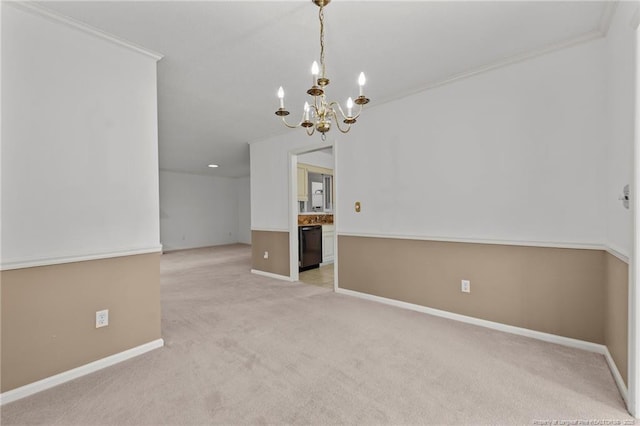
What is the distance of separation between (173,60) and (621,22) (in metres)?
3.21

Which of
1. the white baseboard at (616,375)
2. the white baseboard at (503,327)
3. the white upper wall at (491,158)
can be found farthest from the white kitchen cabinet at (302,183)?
the white baseboard at (616,375)

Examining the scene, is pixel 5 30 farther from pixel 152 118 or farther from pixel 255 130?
pixel 255 130

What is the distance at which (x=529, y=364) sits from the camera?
2096 mm

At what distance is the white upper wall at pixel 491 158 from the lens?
2289 mm

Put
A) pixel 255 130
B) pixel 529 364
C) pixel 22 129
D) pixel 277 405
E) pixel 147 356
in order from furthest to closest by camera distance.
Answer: pixel 255 130 → pixel 147 356 → pixel 529 364 → pixel 22 129 → pixel 277 405

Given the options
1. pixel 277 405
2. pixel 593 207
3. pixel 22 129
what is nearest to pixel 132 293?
pixel 22 129

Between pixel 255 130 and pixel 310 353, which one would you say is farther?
pixel 255 130

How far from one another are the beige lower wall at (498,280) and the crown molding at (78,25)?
9.60 feet

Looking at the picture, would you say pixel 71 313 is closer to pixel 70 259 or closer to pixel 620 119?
pixel 70 259

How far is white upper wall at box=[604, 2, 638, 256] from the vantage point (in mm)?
1658

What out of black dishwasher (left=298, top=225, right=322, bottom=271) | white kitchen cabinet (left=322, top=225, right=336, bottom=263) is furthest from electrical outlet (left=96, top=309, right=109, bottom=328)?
white kitchen cabinet (left=322, top=225, right=336, bottom=263)

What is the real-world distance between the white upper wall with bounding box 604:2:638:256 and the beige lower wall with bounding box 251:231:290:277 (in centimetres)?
374

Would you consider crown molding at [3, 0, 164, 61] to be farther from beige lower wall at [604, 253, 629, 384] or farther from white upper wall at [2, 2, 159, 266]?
beige lower wall at [604, 253, 629, 384]

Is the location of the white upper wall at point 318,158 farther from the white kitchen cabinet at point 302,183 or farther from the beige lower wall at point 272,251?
the beige lower wall at point 272,251
